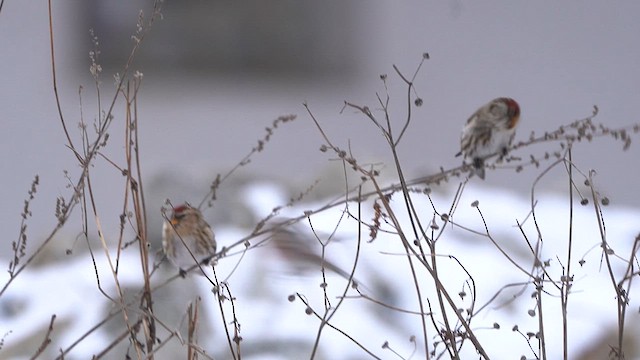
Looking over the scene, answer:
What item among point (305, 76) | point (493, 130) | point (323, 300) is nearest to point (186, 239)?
point (323, 300)

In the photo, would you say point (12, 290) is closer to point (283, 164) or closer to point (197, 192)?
point (197, 192)

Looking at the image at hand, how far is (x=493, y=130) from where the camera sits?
1906 millimetres

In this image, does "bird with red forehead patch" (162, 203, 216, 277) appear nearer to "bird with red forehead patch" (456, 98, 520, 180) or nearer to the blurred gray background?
"bird with red forehead patch" (456, 98, 520, 180)

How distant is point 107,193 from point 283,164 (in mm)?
661

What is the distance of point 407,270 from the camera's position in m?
2.70

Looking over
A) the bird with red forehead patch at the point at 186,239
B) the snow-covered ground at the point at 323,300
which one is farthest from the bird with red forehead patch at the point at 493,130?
the bird with red forehead patch at the point at 186,239

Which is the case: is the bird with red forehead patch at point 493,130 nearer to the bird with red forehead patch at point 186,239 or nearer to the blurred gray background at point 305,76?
the bird with red forehead patch at point 186,239

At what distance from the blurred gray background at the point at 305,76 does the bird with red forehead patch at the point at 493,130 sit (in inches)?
80.4

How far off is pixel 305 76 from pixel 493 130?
2.40 m

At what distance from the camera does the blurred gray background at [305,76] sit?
4051 millimetres

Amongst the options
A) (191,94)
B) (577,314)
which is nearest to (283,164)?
(191,94)

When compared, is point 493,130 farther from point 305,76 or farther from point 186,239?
point 305,76

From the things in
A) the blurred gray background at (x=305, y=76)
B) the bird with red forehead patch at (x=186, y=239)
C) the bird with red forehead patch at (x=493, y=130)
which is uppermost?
the blurred gray background at (x=305, y=76)

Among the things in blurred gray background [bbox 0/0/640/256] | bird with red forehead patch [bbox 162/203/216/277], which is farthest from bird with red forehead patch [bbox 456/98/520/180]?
blurred gray background [bbox 0/0/640/256]
